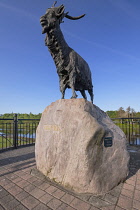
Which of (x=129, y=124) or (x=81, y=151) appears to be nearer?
(x=81, y=151)

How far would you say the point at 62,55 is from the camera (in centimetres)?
321

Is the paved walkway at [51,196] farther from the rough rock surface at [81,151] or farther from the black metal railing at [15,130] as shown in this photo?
the black metal railing at [15,130]

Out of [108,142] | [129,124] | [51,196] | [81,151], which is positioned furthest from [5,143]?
[108,142]

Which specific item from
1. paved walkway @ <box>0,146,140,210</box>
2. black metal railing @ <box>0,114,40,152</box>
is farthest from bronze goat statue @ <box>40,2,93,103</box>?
black metal railing @ <box>0,114,40,152</box>

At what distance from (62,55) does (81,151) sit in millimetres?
2228

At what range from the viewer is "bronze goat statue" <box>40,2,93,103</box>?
2.95m

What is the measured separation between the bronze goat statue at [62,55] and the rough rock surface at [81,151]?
709 millimetres

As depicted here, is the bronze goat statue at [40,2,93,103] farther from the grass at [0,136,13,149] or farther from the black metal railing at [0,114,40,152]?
the grass at [0,136,13,149]

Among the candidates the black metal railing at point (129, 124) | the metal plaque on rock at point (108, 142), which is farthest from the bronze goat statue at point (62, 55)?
the black metal railing at point (129, 124)

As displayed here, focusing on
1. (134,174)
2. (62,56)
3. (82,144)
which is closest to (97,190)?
(82,144)

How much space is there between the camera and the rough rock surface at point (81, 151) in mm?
2324

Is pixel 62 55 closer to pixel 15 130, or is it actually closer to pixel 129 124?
pixel 15 130

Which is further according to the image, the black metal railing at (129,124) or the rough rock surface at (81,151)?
the black metal railing at (129,124)

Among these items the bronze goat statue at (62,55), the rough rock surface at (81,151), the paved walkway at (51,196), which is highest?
the bronze goat statue at (62,55)
